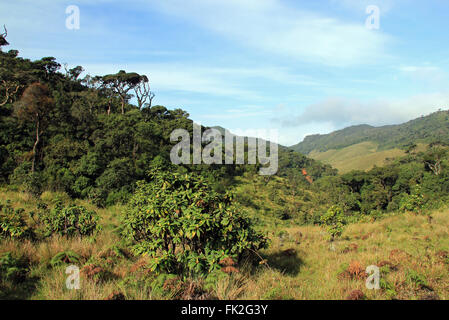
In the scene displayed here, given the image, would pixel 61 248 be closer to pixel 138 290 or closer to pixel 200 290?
pixel 138 290

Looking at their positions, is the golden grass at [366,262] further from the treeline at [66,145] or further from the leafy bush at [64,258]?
the treeline at [66,145]

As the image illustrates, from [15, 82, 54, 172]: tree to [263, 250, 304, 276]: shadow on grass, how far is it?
73.1 feet

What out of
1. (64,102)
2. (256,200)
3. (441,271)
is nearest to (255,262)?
(441,271)

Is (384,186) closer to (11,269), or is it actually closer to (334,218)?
(334,218)

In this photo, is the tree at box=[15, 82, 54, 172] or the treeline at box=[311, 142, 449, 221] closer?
the tree at box=[15, 82, 54, 172]

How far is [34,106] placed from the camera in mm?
23750

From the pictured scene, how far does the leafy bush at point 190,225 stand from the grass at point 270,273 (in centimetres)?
41

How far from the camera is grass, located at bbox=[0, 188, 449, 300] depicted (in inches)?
168

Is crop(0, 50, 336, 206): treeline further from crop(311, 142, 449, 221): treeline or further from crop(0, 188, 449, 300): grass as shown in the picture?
crop(311, 142, 449, 221): treeline

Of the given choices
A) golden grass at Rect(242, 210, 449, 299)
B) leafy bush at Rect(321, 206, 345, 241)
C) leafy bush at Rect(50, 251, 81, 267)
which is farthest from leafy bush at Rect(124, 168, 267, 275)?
leafy bush at Rect(321, 206, 345, 241)

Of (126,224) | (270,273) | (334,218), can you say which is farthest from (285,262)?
(126,224)

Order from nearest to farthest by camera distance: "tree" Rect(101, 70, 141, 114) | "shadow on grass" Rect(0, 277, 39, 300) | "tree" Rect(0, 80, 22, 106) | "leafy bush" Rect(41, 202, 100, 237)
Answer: "shadow on grass" Rect(0, 277, 39, 300), "leafy bush" Rect(41, 202, 100, 237), "tree" Rect(0, 80, 22, 106), "tree" Rect(101, 70, 141, 114)

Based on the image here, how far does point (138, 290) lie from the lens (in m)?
4.18
